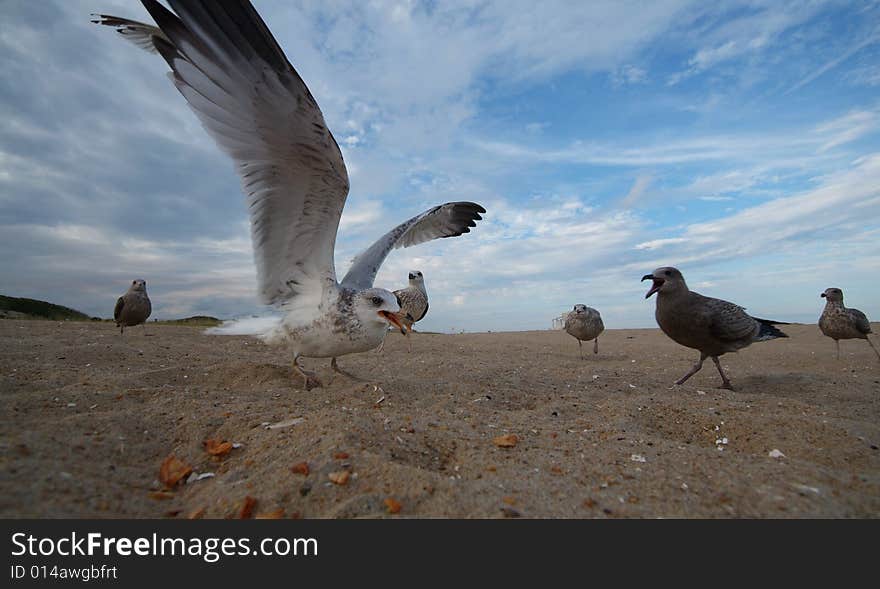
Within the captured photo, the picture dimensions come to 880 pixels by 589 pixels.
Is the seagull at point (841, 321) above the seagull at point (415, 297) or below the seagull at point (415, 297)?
below

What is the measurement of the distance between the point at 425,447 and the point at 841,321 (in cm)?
905

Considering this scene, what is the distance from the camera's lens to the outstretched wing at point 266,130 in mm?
2910

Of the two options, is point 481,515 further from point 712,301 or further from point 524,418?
point 712,301

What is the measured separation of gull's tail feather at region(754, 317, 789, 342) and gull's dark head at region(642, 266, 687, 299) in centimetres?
Result: 112

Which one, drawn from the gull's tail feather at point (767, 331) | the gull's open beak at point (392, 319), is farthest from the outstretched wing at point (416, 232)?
the gull's tail feather at point (767, 331)

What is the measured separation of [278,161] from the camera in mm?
3611

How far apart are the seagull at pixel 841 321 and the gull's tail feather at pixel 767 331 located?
3.27 metres

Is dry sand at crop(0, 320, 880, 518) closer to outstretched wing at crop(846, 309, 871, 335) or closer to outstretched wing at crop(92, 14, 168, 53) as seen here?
outstretched wing at crop(92, 14, 168, 53)

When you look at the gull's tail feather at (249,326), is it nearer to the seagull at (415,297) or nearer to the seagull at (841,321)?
the seagull at (415,297)

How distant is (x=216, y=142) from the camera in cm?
344

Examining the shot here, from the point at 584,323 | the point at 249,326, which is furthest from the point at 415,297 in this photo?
the point at 249,326

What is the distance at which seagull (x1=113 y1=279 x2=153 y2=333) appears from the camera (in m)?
9.50

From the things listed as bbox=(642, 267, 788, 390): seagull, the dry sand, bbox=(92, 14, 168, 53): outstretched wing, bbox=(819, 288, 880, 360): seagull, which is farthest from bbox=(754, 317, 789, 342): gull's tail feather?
bbox=(92, 14, 168, 53): outstretched wing

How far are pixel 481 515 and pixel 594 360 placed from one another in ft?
21.4
